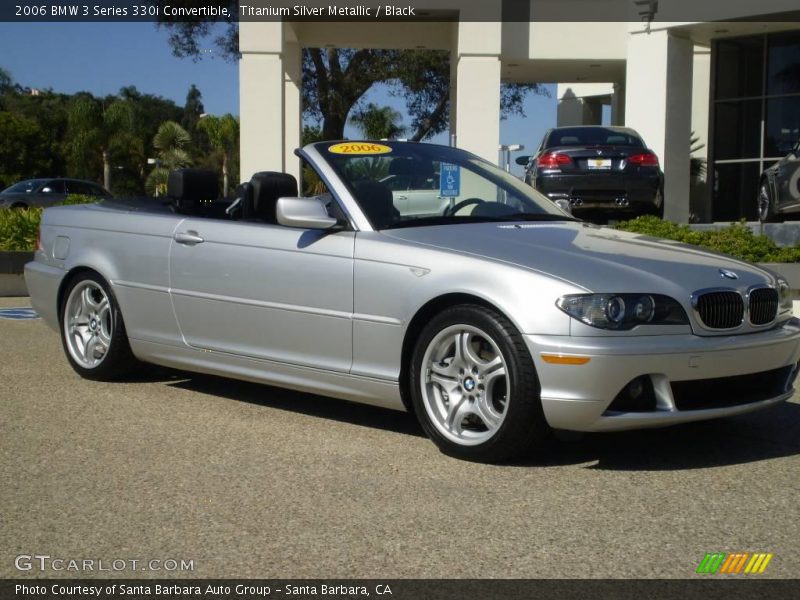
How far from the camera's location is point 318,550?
3668mm

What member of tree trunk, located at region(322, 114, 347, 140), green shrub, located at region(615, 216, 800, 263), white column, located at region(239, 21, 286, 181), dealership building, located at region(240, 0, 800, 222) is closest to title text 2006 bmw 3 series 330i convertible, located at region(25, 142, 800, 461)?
green shrub, located at region(615, 216, 800, 263)

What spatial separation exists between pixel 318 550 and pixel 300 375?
1.96 meters

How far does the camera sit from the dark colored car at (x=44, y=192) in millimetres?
29500

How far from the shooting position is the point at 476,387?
15.9ft

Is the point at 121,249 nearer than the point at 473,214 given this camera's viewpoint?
No

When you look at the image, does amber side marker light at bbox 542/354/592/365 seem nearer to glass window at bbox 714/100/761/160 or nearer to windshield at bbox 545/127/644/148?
windshield at bbox 545/127/644/148

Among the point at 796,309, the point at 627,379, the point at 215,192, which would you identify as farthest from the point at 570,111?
the point at 627,379

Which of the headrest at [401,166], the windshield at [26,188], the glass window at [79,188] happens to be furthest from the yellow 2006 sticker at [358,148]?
the windshield at [26,188]

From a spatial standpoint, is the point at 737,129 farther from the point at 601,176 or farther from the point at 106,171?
the point at 106,171

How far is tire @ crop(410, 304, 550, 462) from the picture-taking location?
4652mm

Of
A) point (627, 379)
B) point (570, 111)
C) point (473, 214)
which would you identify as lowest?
point (627, 379)

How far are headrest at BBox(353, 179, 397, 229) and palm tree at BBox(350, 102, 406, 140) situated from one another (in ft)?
102

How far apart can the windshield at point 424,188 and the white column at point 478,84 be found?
14645 millimetres
